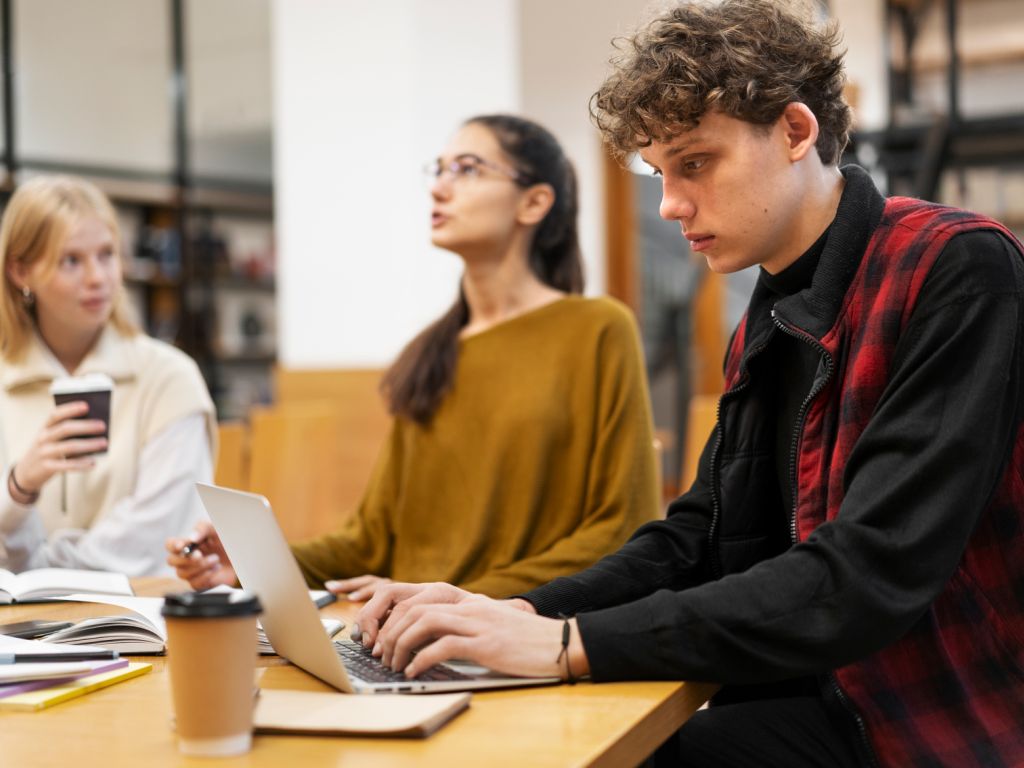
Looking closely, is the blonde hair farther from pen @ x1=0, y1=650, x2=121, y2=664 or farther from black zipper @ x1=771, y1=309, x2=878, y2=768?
black zipper @ x1=771, y1=309, x2=878, y2=768

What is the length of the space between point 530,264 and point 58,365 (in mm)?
969

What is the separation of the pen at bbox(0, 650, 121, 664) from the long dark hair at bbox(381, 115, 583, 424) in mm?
1087

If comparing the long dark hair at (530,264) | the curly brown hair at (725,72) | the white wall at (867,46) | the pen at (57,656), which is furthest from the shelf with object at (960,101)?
the pen at (57,656)

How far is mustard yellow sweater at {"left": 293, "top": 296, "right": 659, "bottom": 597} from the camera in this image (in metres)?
2.06

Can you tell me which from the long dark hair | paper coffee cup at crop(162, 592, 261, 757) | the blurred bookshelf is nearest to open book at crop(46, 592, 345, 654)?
paper coffee cup at crop(162, 592, 261, 757)

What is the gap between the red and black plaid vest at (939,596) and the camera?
46.4 inches

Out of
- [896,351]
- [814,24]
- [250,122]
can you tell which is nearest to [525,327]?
[814,24]

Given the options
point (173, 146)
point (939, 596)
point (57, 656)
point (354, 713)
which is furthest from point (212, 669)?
point (173, 146)

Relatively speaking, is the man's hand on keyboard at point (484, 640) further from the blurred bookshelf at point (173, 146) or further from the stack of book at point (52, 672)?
the blurred bookshelf at point (173, 146)

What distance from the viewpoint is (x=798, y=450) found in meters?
1.30

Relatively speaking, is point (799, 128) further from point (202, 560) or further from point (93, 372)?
point (93, 372)

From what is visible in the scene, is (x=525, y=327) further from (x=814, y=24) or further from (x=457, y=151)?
(x=814, y=24)

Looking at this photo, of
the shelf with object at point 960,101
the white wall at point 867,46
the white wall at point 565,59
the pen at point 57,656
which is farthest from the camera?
the white wall at point 565,59

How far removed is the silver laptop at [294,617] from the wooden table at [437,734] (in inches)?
1.2
